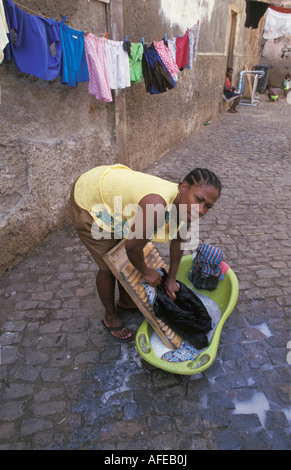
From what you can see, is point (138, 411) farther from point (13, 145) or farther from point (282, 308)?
point (13, 145)

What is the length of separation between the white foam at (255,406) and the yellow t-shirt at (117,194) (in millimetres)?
1235

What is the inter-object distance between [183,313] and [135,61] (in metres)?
3.90

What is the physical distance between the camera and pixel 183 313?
2479 millimetres

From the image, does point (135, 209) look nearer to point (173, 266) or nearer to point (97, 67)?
point (173, 266)

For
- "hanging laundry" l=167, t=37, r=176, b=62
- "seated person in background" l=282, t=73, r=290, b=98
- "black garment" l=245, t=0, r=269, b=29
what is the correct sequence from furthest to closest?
"seated person in background" l=282, t=73, r=290, b=98, "black garment" l=245, t=0, r=269, b=29, "hanging laundry" l=167, t=37, r=176, b=62

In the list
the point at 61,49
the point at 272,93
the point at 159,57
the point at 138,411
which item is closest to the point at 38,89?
the point at 61,49

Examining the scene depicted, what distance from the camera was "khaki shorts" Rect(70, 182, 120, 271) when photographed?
2.24m

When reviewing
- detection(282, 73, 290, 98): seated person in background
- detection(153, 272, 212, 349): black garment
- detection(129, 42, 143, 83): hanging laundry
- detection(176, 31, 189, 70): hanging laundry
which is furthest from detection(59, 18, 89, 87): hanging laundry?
detection(282, 73, 290, 98): seated person in background

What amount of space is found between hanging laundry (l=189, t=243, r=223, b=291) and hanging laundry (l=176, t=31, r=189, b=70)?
15.5ft

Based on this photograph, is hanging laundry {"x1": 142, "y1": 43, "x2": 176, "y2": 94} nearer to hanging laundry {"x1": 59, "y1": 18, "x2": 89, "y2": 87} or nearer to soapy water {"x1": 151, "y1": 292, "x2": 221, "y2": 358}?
hanging laundry {"x1": 59, "y1": 18, "x2": 89, "y2": 87}

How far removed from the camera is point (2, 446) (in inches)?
77.2

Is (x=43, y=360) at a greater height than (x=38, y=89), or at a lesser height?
lesser

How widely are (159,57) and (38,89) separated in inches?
99.4
